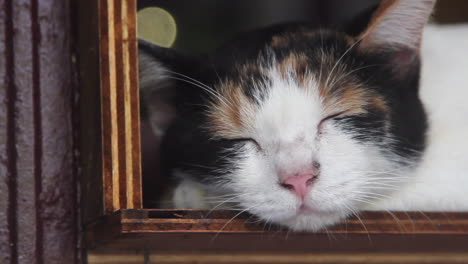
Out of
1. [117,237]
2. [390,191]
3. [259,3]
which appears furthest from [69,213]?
[259,3]

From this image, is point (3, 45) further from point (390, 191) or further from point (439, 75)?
point (439, 75)

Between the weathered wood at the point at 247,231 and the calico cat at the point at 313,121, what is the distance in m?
0.03

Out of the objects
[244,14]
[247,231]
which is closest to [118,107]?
[247,231]

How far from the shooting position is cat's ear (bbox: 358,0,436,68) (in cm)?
100

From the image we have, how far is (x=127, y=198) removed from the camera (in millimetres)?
960

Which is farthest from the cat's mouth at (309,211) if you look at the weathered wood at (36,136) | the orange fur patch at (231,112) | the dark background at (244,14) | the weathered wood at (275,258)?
the dark background at (244,14)

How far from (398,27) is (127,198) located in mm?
575

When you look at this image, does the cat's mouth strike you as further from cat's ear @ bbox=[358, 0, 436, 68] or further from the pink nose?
cat's ear @ bbox=[358, 0, 436, 68]

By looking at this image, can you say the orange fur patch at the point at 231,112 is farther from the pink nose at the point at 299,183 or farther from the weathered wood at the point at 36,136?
the weathered wood at the point at 36,136

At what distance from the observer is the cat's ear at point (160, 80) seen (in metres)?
1.05

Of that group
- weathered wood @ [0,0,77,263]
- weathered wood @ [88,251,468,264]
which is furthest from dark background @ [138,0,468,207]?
weathered wood @ [88,251,468,264]

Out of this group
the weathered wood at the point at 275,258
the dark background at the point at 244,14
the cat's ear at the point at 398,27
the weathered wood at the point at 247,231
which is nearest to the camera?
the weathered wood at the point at 247,231

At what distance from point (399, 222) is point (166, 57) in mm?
502

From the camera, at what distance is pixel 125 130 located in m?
0.97
